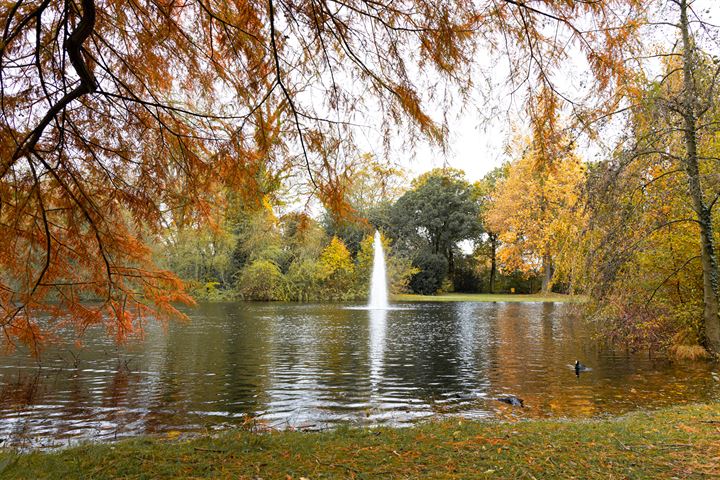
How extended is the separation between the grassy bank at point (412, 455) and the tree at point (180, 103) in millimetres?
1420

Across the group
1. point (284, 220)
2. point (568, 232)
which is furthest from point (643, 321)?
point (284, 220)

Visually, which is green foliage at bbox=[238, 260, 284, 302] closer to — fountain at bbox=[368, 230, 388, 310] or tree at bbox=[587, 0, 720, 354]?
fountain at bbox=[368, 230, 388, 310]

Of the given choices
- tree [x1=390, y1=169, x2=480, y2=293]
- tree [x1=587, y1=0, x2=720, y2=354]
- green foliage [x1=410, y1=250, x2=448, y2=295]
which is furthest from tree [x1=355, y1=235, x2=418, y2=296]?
tree [x1=587, y1=0, x2=720, y2=354]

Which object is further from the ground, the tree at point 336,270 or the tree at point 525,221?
the tree at point 525,221

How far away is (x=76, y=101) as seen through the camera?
4652mm

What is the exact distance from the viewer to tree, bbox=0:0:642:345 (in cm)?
371

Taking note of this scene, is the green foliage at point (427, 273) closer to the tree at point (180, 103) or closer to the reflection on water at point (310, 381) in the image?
the reflection on water at point (310, 381)

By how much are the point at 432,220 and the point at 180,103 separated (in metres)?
37.3

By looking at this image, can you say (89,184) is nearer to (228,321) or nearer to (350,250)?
(228,321)

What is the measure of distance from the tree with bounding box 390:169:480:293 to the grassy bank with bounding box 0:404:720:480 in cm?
3558

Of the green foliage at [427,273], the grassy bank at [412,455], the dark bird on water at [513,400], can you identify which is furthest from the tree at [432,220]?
the grassy bank at [412,455]

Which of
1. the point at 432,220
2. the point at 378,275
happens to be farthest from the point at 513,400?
the point at 432,220

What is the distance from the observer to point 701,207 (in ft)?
33.9

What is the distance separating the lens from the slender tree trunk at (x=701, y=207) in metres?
9.53
